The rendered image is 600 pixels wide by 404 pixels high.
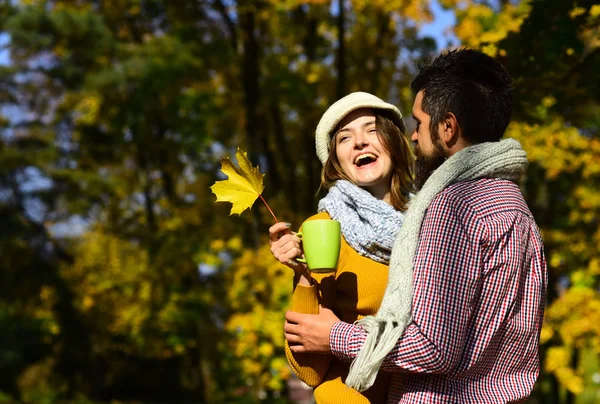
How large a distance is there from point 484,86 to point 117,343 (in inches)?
639

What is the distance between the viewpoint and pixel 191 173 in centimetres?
1405

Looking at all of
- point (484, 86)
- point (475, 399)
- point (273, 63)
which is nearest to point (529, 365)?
point (475, 399)

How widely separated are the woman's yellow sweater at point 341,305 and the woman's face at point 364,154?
0.92 ft

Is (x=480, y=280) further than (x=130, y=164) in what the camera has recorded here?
No

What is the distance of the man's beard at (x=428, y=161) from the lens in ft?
7.30

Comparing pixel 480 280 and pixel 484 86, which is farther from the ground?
pixel 484 86

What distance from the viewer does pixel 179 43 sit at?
451 inches

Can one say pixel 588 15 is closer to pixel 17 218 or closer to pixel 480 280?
pixel 480 280

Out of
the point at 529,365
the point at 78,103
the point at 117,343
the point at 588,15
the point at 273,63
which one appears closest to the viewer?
the point at 529,365

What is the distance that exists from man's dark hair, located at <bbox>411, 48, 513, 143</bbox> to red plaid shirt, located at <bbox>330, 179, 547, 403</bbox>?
0.16 metres

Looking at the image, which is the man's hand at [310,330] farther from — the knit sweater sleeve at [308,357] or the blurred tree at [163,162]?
the blurred tree at [163,162]

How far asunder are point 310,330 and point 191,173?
39.5 ft

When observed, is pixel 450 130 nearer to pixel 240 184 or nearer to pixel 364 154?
pixel 364 154

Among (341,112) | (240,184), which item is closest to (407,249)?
(240,184)
